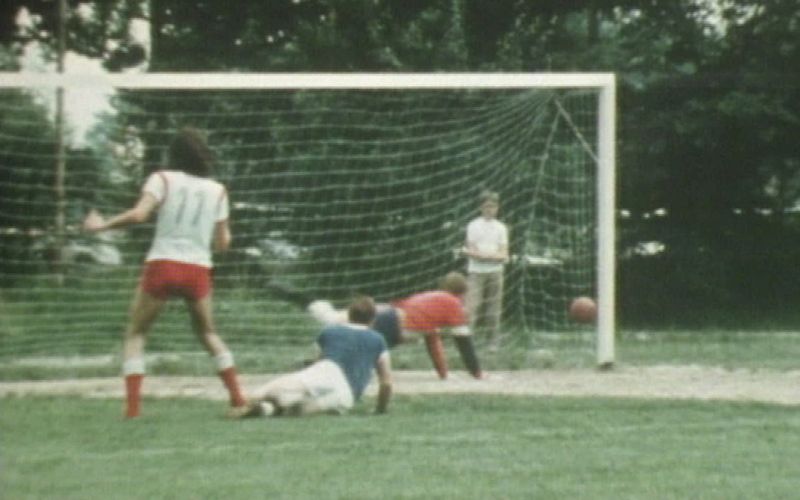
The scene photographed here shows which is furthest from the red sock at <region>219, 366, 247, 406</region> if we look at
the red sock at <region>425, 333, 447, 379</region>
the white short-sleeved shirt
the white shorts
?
the white short-sleeved shirt

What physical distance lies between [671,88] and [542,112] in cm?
1205

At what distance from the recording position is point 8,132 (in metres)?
18.1

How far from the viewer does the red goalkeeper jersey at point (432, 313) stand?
15711 millimetres

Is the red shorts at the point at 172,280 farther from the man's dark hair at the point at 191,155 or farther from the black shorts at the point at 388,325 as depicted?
the black shorts at the point at 388,325

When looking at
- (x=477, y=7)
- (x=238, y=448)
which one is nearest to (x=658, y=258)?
(x=477, y=7)

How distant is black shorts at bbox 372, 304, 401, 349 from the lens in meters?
15.5

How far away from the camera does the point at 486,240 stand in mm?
18906

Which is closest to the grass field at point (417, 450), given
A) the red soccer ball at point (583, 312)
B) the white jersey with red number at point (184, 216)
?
the white jersey with red number at point (184, 216)

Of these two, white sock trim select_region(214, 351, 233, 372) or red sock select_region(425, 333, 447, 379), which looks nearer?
white sock trim select_region(214, 351, 233, 372)

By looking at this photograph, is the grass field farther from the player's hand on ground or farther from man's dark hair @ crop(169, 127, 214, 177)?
man's dark hair @ crop(169, 127, 214, 177)

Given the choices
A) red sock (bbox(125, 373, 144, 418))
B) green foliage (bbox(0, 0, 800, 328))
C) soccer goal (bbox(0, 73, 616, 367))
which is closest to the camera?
red sock (bbox(125, 373, 144, 418))

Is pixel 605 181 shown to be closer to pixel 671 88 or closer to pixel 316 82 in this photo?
pixel 316 82

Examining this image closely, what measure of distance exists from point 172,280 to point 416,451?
8.41 ft

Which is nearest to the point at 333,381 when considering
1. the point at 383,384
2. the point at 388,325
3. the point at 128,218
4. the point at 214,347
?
the point at 383,384
